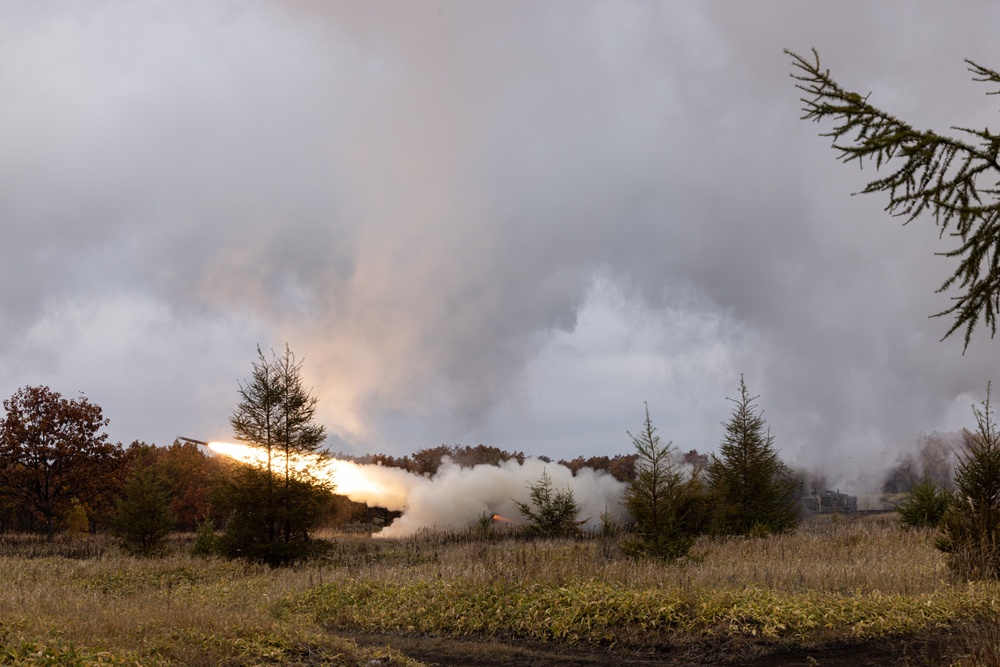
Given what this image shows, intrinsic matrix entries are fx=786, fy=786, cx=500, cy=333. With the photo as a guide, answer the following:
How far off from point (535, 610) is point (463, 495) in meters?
29.0

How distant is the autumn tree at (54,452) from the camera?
140 feet

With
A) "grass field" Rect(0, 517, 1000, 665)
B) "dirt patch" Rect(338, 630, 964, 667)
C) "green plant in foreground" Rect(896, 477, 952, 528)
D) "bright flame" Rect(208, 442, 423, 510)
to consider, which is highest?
"bright flame" Rect(208, 442, 423, 510)

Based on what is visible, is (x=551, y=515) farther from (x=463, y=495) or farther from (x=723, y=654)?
(x=723, y=654)

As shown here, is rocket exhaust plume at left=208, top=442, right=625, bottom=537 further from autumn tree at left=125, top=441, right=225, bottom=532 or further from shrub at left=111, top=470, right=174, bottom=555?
autumn tree at left=125, top=441, right=225, bottom=532

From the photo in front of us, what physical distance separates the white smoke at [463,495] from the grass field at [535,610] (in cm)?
2135

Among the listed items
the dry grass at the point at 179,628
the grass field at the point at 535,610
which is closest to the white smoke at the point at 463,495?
the grass field at the point at 535,610

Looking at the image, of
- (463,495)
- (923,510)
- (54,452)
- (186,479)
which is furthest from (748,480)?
(186,479)

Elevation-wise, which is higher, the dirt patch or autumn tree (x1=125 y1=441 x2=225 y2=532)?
autumn tree (x1=125 y1=441 x2=225 y2=532)

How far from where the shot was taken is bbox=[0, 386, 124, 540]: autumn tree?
42.7 meters

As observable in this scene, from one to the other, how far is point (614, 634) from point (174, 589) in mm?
14196

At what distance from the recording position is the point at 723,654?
39.5 feet

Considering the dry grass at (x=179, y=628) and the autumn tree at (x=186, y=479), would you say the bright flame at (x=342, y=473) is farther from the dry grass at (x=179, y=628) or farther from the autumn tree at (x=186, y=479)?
the autumn tree at (x=186, y=479)

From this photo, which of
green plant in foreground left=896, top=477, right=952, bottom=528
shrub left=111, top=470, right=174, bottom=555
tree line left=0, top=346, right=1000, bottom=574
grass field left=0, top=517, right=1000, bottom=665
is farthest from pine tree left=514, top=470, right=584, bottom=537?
shrub left=111, top=470, right=174, bottom=555

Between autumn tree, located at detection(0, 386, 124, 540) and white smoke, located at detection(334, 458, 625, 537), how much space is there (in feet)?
47.1
